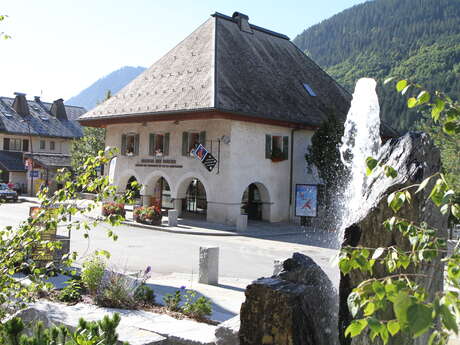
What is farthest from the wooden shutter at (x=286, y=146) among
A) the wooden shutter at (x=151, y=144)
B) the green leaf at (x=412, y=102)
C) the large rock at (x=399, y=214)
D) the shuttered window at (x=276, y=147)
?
the green leaf at (x=412, y=102)

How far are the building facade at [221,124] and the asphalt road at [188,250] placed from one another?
5019 millimetres

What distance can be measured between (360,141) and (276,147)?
33.3ft

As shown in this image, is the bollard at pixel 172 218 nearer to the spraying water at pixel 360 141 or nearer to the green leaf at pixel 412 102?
the spraying water at pixel 360 141

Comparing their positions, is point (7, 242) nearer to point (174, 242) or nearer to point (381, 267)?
point (381, 267)

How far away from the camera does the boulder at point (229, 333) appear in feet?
19.7

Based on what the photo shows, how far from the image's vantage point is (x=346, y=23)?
139000 millimetres

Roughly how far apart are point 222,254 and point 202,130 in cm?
1172

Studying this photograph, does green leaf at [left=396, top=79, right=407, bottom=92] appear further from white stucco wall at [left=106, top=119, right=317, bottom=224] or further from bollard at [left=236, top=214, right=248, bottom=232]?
white stucco wall at [left=106, top=119, right=317, bottom=224]

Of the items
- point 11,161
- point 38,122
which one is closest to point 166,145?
point 11,161

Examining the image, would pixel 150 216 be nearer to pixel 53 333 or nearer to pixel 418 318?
pixel 53 333

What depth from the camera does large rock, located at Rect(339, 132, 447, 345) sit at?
5098 mm

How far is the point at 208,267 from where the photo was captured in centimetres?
1235

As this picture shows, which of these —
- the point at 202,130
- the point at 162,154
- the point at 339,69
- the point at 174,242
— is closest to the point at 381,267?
the point at 174,242

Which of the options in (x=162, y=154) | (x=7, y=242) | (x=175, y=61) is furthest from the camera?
(x=175, y=61)
